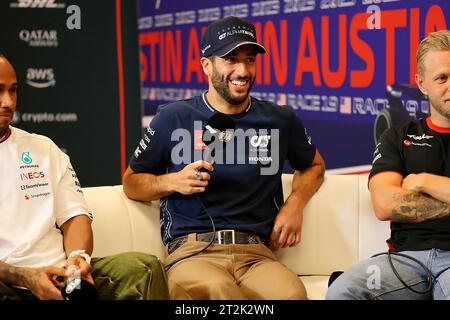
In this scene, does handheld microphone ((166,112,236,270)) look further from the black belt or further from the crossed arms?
the crossed arms

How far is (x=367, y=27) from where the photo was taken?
4.30 meters

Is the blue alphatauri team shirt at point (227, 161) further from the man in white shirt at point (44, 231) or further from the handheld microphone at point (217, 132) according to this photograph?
the man in white shirt at point (44, 231)

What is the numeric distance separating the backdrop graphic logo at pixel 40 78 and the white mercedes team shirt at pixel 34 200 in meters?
2.61

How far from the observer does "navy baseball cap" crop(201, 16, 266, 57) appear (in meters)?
3.19

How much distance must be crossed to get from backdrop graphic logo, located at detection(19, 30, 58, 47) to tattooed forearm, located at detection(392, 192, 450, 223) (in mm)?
3359

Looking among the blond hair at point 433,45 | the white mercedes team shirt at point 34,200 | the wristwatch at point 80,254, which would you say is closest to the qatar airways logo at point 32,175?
the white mercedes team shirt at point 34,200

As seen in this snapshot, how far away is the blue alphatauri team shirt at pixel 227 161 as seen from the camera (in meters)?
3.14

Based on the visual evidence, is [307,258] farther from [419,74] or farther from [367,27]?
[367,27]

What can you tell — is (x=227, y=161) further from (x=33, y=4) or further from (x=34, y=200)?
(x=33, y=4)

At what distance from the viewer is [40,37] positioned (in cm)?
546

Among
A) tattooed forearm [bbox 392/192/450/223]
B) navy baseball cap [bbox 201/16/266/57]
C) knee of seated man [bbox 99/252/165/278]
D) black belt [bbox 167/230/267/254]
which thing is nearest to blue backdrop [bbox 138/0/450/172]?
navy baseball cap [bbox 201/16/266/57]

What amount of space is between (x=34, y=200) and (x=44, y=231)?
0.40 ft

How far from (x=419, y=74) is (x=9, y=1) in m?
3.31

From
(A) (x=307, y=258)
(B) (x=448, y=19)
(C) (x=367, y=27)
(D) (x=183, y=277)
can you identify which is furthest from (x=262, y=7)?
(D) (x=183, y=277)
